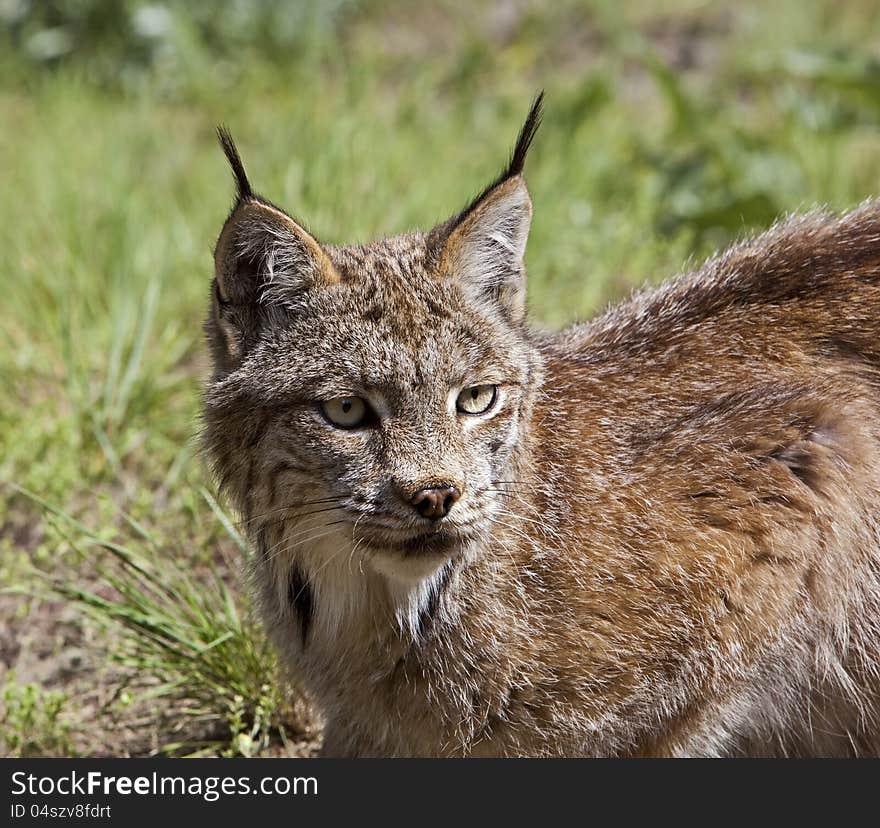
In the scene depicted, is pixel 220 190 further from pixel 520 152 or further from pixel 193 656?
pixel 520 152

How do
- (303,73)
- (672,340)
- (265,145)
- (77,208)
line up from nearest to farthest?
(672,340), (77,208), (265,145), (303,73)

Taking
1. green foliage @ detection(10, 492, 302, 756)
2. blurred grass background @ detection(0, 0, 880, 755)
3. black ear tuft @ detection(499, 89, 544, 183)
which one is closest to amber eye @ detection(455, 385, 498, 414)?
black ear tuft @ detection(499, 89, 544, 183)

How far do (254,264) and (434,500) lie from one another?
88cm

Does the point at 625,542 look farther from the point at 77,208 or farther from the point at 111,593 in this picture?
the point at 77,208

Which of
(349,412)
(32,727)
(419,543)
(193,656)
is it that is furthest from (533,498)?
(32,727)

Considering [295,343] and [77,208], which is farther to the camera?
[77,208]

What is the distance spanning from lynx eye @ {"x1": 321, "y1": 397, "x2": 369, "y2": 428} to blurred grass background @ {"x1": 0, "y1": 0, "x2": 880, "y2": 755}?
1211mm

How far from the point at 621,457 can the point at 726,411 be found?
35 cm

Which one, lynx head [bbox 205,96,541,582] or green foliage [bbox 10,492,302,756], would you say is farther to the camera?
green foliage [bbox 10,492,302,756]

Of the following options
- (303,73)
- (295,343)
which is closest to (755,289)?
(295,343)

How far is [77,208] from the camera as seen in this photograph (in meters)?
6.76

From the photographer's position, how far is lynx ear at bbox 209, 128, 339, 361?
3.40 metres

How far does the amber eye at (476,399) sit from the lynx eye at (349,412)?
10.4 inches

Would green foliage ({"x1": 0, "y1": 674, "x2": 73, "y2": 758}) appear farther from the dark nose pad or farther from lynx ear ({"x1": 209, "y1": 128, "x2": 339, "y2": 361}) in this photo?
the dark nose pad
